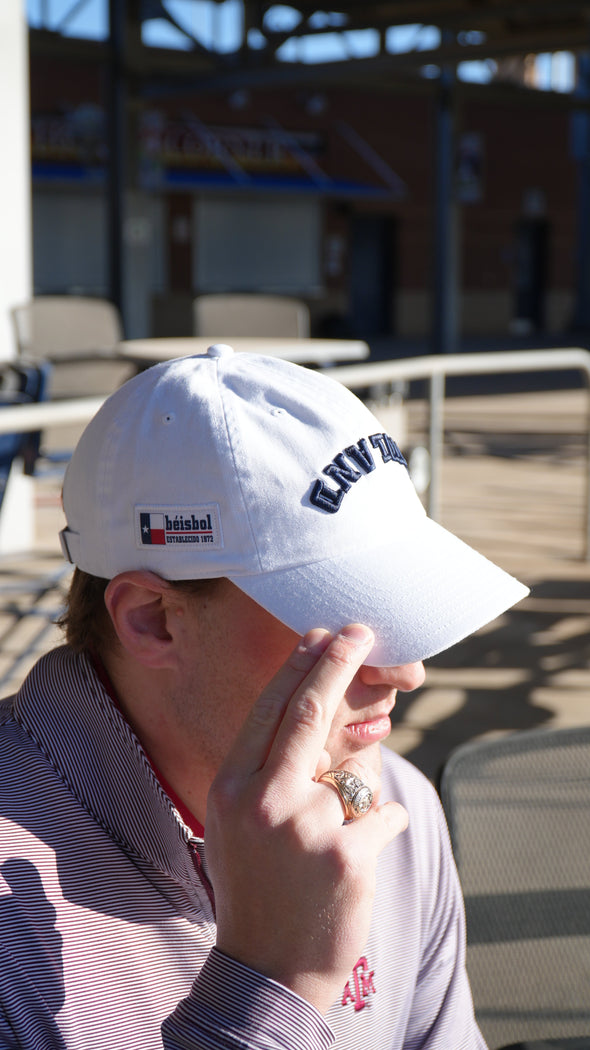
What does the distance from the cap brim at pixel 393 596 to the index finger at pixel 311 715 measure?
119 mm

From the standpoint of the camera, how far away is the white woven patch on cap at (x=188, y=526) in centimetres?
95

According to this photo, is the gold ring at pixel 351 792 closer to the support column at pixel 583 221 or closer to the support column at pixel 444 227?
the support column at pixel 444 227

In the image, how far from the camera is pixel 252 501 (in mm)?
957

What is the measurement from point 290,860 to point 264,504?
0.30 m

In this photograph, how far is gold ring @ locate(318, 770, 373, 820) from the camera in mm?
852

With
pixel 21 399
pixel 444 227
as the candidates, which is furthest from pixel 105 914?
pixel 444 227

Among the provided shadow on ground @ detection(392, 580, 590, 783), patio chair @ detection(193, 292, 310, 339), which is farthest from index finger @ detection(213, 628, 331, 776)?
patio chair @ detection(193, 292, 310, 339)

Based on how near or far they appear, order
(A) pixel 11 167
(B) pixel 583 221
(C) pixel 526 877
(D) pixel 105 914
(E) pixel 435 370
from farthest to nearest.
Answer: (B) pixel 583 221 → (A) pixel 11 167 → (E) pixel 435 370 → (C) pixel 526 877 → (D) pixel 105 914

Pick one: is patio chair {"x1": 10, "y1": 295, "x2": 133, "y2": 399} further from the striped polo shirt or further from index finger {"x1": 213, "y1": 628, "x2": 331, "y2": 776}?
index finger {"x1": 213, "y1": 628, "x2": 331, "y2": 776}

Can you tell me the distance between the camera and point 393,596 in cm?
100

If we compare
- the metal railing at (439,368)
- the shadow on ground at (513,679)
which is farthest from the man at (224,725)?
the metal railing at (439,368)

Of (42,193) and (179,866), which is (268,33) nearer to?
(42,193)

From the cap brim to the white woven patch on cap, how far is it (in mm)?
39

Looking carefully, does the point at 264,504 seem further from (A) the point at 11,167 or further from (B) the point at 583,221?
(B) the point at 583,221
